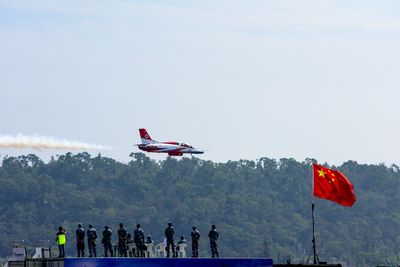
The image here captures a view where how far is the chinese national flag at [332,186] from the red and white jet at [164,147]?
85250 millimetres

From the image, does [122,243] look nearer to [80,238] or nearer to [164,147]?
[80,238]

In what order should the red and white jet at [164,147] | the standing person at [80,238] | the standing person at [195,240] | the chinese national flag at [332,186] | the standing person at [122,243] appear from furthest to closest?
the red and white jet at [164,147], the standing person at [122,243], the standing person at [195,240], the chinese national flag at [332,186], the standing person at [80,238]

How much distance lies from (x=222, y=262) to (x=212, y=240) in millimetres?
3185

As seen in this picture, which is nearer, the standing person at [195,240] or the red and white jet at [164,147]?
the standing person at [195,240]

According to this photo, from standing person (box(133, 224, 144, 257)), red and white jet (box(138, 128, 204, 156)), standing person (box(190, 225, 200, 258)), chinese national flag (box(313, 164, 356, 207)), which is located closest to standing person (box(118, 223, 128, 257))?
standing person (box(133, 224, 144, 257))

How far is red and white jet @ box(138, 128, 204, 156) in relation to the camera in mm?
167375

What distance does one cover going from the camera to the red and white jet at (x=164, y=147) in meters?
167

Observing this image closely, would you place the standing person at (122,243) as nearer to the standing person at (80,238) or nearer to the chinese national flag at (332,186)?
the standing person at (80,238)

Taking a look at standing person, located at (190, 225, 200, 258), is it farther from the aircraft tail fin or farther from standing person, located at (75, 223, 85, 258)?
the aircraft tail fin

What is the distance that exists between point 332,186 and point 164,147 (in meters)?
87.4

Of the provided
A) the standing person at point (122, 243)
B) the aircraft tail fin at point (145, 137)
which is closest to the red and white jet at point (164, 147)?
the aircraft tail fin at point (145, 137)

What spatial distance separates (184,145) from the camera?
171m

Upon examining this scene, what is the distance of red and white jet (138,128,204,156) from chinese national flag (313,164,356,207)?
85.3m

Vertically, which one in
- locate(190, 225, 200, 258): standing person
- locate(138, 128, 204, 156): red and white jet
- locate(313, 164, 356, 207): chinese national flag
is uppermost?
locate(138, 128, 204, 156): red and white jet
